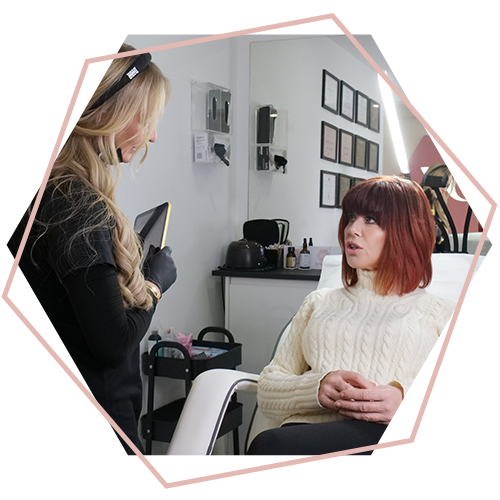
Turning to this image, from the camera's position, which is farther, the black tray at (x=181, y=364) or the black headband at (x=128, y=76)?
the black tray at (x=181, y=364)

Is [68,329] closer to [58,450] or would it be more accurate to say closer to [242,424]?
[58,450]

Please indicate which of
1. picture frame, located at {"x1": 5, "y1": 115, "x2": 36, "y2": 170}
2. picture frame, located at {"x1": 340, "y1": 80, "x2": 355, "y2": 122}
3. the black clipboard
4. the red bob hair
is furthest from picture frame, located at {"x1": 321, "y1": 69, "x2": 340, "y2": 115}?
picture frame, located at {"x1": 5, "y1": 115, "x2": 36, "y2": 170}

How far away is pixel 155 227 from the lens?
2.08 ft

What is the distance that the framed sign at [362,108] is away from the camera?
0.89 m

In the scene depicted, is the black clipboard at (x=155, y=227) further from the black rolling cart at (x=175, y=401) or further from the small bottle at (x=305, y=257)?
the small bottle at (x=305, y=257)

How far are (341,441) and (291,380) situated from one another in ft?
0.37

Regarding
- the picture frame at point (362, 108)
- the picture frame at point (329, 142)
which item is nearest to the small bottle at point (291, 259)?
the picture frame at point (329, 142)

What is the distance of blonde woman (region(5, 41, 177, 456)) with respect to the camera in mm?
506

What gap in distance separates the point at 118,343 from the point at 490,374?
59 cm

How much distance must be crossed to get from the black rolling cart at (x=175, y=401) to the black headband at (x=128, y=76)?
1.35ft

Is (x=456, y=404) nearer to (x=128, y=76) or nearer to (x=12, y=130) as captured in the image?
(x=128, y=76)

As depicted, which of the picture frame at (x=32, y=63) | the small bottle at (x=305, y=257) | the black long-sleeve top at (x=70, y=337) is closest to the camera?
the black long-sleeve top at (x=70, y=337)

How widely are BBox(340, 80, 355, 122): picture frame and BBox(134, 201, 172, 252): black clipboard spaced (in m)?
0.43
